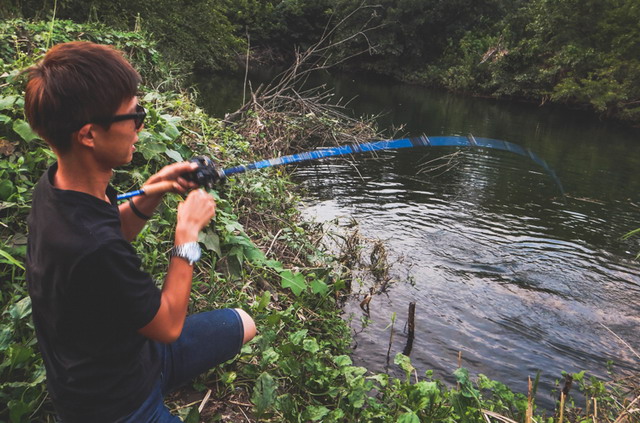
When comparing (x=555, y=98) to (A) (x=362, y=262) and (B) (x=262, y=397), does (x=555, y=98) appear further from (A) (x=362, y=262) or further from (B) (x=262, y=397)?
(B) (x=262, y=397)

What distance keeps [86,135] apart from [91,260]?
39cm

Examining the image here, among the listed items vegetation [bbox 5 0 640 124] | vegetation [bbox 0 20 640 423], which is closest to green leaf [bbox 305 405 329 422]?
vegetation [bbox 0 20 640 423]

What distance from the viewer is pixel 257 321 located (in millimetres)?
3055

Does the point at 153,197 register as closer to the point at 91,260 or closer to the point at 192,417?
the point at 91,260

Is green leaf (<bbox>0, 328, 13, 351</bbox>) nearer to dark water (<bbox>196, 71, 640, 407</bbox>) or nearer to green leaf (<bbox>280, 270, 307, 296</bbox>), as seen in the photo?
green leaf (<bbox>280, 270, 307, 296</bbox>)

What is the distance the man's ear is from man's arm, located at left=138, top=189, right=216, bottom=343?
15.9 inches

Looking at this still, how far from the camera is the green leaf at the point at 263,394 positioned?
7.69ft

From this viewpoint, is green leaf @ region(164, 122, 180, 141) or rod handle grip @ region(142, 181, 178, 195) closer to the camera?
rod handle grip @ region(142, 181, 178, 195)

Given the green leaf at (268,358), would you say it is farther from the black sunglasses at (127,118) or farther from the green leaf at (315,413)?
the black sunglasses at (127,118)

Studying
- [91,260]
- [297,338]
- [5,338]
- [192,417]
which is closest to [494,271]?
[297,338]

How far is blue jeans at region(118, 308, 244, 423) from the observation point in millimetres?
1734

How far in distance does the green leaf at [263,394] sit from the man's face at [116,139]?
1347 millimetres

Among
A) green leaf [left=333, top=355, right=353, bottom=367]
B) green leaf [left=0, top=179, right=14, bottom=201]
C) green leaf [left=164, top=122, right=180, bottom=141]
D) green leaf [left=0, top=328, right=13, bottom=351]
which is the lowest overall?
green leaf [left=333, top=355, right=353, bottom=367]

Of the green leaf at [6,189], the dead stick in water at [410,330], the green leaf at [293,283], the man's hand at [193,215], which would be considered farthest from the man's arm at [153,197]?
the dead stick in water at [410,330]
